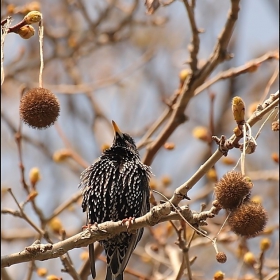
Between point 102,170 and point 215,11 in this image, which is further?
point 215,11

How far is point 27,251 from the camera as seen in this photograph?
3.34m

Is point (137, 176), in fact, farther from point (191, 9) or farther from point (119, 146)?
point (191, 9)

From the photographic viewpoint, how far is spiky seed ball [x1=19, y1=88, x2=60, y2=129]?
130 inches

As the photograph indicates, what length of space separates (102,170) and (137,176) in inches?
11.7

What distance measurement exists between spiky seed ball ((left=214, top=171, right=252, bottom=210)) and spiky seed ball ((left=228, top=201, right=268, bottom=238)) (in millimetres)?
42

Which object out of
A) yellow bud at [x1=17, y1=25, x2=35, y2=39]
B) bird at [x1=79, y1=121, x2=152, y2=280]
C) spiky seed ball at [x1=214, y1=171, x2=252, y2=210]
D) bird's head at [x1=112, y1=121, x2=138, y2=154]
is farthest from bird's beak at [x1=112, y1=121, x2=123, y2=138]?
spiky seed ball at [x1=214, y1=171, x2=252, y2=210]

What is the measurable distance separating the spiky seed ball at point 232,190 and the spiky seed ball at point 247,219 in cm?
4

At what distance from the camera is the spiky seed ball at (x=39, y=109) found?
10.8 feet

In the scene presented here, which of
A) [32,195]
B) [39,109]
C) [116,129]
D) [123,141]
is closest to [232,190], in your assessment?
[39,109]

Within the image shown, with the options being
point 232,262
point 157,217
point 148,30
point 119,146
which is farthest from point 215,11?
point 157,217

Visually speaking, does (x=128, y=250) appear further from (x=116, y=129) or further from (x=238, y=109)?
(x=238, y=109)

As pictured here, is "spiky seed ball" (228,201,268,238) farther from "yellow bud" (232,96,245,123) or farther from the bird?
the bird

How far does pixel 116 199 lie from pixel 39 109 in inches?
65.4

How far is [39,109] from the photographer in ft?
10.8
